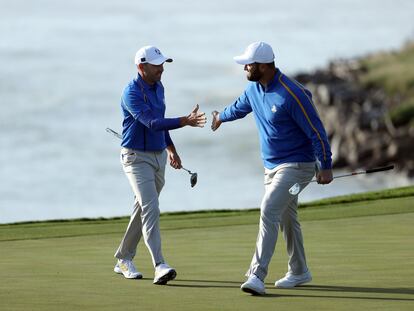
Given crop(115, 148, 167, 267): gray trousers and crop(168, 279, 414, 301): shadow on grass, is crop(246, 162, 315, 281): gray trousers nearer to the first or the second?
crop(168, 279, 414, 301): shadow on grass

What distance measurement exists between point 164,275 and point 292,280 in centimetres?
100

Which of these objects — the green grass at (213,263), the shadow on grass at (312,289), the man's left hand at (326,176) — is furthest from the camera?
the man's left hand at (326,176)

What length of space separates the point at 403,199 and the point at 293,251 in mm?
7291

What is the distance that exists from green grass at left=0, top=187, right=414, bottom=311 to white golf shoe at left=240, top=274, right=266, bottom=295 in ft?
0.37

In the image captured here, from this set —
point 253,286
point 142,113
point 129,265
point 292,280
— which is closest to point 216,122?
point 142,113

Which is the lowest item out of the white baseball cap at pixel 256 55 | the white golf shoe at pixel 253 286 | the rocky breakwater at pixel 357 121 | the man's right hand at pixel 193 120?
the rocky breakwater at pixel 357 121

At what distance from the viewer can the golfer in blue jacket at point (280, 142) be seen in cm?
1100

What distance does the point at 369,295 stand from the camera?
1050 cm

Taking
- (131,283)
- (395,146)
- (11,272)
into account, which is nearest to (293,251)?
(131,283)

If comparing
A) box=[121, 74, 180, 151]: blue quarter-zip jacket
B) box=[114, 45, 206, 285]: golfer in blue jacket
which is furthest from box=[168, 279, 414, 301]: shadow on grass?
box=[121, 74, 180, 151]: blue quarter-zip jacket

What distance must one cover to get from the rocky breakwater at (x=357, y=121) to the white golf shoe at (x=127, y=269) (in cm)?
5572

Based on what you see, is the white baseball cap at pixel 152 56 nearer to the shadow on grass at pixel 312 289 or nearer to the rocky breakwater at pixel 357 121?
the shadow on grass at pixel 312 289

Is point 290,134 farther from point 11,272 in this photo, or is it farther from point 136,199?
point 11,272

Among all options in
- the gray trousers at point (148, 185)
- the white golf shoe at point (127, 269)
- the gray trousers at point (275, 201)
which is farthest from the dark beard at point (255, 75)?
the white golf shoe at point (127, 269)
